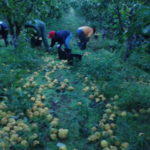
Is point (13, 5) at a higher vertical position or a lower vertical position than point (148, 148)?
higher

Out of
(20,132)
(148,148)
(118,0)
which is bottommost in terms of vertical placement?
(148,148)

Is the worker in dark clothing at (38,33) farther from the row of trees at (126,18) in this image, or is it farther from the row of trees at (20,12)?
the row of trees at (126,18)

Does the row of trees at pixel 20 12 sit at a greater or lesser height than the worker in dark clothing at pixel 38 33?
greater

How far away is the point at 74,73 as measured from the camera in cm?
656

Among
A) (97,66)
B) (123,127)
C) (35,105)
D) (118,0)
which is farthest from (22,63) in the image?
(123,127)

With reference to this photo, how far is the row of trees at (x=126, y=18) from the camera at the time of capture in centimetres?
211

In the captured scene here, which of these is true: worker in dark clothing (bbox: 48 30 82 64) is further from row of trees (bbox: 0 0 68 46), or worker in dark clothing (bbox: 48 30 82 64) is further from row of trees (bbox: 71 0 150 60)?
row of trees (bbox: 71 0 150 60)

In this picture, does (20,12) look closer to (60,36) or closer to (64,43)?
(60,36)

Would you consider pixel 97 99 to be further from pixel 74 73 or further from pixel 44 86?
pixel 74 73

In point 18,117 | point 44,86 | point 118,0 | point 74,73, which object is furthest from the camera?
point 74,73

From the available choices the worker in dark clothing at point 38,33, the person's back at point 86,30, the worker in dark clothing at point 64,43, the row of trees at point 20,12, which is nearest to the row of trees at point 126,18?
the person's back at point 86,30

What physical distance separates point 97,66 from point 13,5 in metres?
2.80

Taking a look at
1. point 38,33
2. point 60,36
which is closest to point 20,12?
point 60,36

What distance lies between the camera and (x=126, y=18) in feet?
18.4
